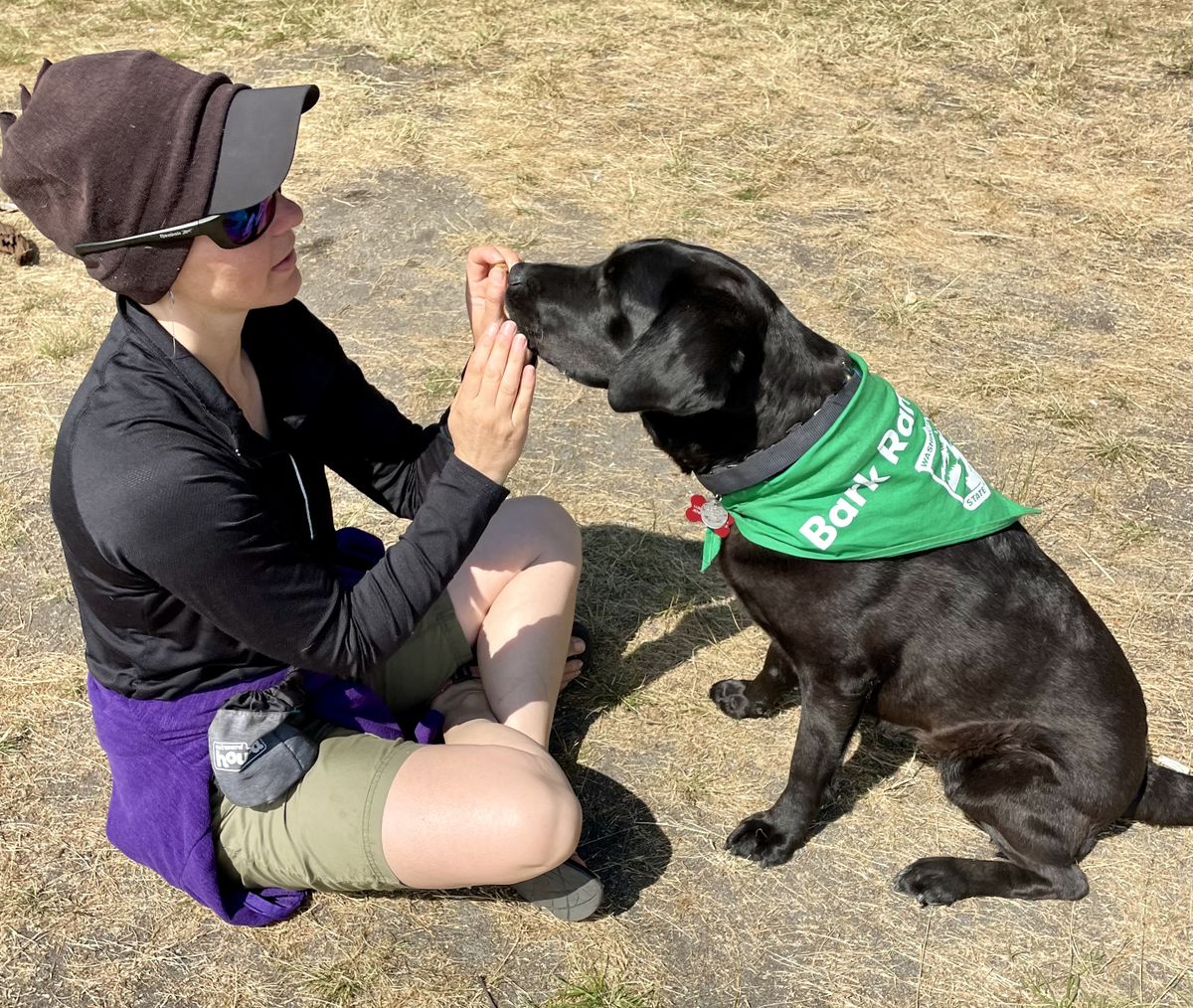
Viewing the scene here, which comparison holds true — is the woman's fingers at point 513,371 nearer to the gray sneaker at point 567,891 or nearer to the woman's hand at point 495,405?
the woman's hand at point 495,405

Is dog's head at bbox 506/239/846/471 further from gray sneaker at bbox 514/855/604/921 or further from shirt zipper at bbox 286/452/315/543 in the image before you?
gray sneaker at bbox 514/855/604/921

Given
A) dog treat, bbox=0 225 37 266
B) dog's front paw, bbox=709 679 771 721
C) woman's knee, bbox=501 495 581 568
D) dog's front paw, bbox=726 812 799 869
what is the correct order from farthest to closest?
1. dog treat, bbox=0 225 37 266
2. dog's front paw, bbox=709 679 771 721
3. woman's knee, bbox=501 495 581 568
4. dog's front paw, bbox=726 812 799 869

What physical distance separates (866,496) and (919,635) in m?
0.41

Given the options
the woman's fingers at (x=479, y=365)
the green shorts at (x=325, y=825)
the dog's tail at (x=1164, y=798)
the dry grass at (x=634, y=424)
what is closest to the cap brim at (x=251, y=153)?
the woman's fingers at (x=479, y=365)

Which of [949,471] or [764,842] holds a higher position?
[949,471]

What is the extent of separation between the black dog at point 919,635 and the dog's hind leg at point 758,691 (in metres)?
0.39

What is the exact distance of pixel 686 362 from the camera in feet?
8.77

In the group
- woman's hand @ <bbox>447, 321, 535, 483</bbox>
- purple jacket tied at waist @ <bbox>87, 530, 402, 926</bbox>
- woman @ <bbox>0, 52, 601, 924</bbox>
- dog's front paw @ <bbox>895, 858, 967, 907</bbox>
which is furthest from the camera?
dog's front paw @ <bbox>895, 858, 967, 907</bbox>

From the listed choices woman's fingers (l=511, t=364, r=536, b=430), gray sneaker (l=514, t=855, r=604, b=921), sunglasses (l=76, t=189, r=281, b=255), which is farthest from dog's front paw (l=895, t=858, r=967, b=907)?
sunglasses (l=76, t=189, r=281, b=255)

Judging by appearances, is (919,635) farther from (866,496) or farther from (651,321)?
(651,321)

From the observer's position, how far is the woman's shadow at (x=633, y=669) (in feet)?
10.4

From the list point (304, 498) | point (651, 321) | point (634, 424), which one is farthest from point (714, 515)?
point (634, 424)

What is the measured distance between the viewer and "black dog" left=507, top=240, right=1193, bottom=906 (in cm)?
292

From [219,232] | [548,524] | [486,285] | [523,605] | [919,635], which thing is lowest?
[523,605]
